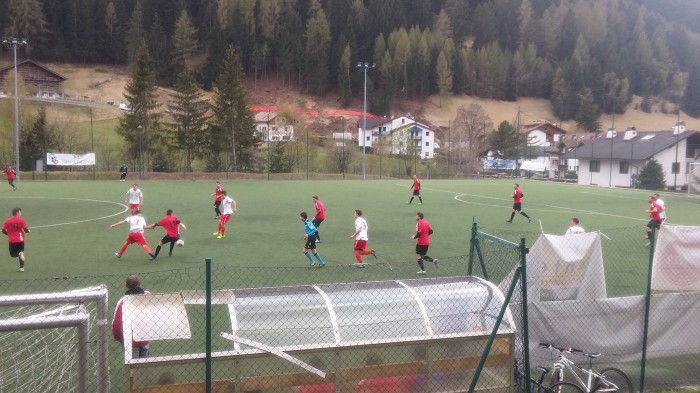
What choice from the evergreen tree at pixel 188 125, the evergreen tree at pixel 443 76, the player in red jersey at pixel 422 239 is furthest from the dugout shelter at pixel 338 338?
the evergreen tree at pixel 443 76

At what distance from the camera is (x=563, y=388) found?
6.91 metres

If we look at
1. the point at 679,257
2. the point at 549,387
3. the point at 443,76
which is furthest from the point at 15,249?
the point at 443,76

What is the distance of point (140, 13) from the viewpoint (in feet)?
408

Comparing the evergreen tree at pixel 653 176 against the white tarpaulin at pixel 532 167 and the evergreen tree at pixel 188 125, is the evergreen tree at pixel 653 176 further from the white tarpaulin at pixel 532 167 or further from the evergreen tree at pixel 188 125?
the evergreen tree at pixel 188 125

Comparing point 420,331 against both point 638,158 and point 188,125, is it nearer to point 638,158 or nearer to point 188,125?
point 638,158

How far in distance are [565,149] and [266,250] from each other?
83.7 m

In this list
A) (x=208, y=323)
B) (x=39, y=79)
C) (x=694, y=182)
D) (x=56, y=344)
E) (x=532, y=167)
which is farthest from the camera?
(x=39, y=79)

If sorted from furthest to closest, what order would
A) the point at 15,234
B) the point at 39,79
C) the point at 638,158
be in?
the point at 39,79 → the point at 638,158 → the point at 15,234

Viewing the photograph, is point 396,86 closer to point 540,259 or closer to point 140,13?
point 140,13

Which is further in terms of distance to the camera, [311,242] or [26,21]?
[26,21]

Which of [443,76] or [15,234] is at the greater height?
[443,76]

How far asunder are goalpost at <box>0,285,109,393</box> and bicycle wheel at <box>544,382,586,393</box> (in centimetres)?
484

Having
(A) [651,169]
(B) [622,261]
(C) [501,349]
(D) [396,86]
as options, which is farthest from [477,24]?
(C) [501,349]

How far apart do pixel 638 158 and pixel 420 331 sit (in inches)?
2294
